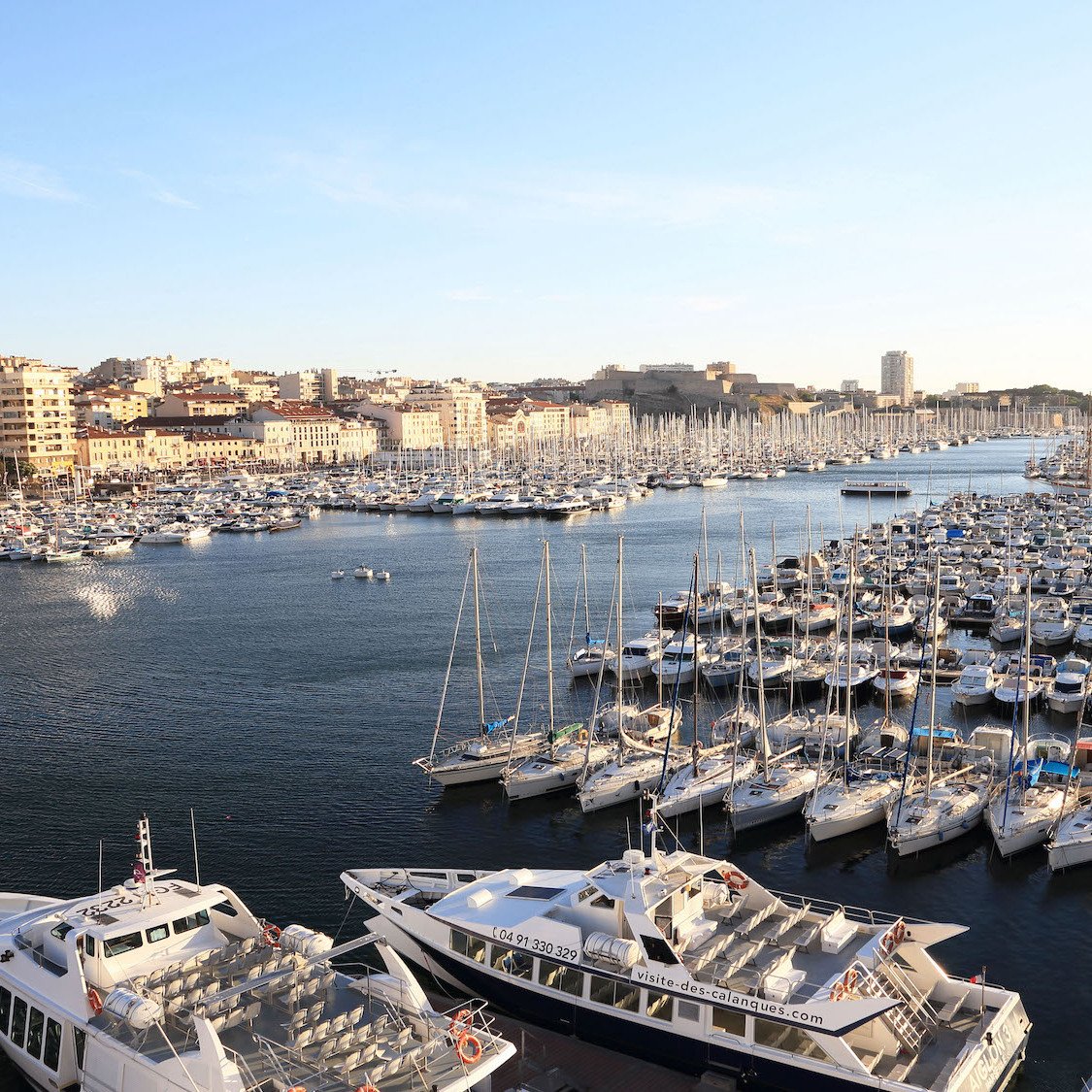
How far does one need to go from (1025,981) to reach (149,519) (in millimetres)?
49137

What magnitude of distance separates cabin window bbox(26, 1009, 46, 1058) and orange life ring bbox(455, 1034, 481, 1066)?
326 cm

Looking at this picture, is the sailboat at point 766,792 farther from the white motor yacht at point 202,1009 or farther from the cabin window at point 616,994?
the white motor yacht at point 202,1009

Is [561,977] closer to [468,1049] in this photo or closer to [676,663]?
[468,1049]

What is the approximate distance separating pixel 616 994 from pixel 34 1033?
4.34 meters

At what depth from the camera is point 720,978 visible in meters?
8.42

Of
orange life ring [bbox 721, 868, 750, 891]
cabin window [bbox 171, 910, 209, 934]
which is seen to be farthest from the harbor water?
orange life ring [bbox 721, 868, 750, 891]

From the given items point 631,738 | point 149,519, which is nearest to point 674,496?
point 149,519

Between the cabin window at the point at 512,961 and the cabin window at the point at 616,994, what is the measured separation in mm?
615

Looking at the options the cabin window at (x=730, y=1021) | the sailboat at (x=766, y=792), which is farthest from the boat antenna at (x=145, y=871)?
the sailboat at (x=766, y=792)

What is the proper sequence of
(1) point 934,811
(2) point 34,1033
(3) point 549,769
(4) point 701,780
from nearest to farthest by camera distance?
(2) point 34,1033 < (1) point 934,811 < (4) point 701,780 < (3) point 549,769

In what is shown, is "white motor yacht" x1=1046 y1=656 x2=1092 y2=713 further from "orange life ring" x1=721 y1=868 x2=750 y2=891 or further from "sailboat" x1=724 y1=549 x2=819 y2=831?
"orange life ring" x1=721 y1=868 x2=750 y2=891

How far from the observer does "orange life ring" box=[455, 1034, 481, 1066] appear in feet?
23.8

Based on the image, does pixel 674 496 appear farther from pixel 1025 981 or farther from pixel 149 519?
pixel 1025 981

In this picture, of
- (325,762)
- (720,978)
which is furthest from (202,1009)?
(325,762)
